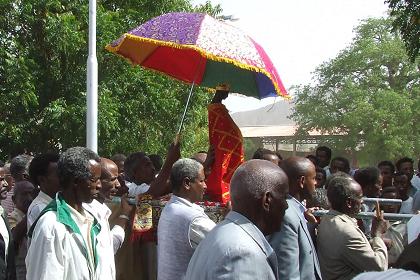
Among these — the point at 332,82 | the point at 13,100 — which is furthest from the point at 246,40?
the point at 332,82

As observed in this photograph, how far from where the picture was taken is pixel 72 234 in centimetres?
338

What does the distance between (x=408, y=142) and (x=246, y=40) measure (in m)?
26.4

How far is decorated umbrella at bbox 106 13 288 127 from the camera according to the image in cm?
568

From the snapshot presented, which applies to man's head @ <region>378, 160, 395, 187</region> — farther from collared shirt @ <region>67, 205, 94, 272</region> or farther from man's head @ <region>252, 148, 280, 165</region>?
collared shirt @ <region>67, 205, 94, 272</region>

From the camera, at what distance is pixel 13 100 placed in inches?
488

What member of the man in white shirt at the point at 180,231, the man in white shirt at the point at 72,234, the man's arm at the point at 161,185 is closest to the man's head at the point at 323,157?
the man's arm at the point at 161,185

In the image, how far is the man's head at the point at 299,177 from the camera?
13.9 feet

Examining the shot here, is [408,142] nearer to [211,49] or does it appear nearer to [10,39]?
[10,39]

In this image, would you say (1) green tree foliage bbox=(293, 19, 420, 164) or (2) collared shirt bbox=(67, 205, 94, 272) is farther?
(1) green tree foliage bbox=(293, 19, 420, 164)

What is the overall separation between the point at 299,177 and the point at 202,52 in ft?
6.02

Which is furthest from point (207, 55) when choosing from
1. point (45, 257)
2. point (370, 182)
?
point (45, 257)

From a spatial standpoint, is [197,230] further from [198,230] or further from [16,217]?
[16,217]

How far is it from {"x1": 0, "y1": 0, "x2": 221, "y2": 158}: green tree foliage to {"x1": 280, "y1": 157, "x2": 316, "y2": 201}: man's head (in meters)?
8.94

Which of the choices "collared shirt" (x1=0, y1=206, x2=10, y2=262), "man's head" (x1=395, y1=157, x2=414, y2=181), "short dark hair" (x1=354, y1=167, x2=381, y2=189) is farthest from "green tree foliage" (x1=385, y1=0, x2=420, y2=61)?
"collared shirt" (x1=0, y1=206, x2=10, y2=262)
